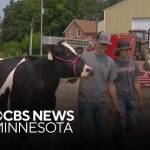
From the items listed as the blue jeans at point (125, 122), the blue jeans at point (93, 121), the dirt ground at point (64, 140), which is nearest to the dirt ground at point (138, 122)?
the dirt ground at point (64, 140)

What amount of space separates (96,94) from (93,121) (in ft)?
1.26

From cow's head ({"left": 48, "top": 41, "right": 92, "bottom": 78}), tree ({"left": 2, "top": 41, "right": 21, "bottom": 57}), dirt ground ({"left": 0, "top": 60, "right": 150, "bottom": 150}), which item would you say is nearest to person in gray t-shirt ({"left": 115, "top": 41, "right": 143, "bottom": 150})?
dirt ground ({"left": 0, "top": 60, "right": 150, "bottom": 150})

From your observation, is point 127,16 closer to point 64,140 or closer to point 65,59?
point 64,140

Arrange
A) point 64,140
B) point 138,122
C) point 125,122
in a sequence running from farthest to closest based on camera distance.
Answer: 1. point 138,122
2. point 64,140
3. point 125,122

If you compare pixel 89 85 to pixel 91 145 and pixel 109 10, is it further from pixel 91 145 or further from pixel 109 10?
pixel 109 10

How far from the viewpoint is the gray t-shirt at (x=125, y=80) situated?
816 cm

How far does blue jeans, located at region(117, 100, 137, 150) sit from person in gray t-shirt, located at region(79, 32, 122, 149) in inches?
20.7

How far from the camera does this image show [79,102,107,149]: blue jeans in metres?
7.38

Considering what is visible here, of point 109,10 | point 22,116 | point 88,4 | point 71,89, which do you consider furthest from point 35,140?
point 88,4

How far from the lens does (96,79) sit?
743 centimetres

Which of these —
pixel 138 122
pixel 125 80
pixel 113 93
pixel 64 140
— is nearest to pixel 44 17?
pixel 138 122

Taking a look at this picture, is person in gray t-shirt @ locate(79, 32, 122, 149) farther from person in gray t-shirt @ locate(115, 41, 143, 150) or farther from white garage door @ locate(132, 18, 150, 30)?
white garage door @ locate(132, 18, 150, 30)

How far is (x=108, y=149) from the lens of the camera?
Result: 8219 mm

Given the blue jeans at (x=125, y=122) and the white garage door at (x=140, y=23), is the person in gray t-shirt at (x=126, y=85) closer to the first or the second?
the blue jeans at (x=125, y=122)
